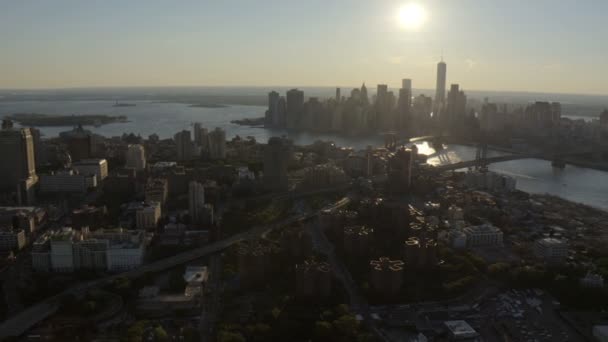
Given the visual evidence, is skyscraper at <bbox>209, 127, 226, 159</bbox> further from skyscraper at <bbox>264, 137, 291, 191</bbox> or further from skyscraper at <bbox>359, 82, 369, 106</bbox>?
skyscraper at <bbox>359, 82, 369, 106</bbox>

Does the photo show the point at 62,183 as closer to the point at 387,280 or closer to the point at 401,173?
the point at 401,173

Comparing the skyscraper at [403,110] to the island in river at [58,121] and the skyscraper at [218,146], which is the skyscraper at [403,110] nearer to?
the skyscraper at [218,146]

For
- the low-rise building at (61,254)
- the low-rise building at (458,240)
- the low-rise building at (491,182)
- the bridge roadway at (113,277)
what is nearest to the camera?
the bridge roadway at (113,277)

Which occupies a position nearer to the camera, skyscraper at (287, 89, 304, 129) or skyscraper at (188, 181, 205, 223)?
skyscraper at (188, 181, 205, 223)

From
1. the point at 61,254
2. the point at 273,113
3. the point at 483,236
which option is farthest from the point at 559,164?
the point at 61,254

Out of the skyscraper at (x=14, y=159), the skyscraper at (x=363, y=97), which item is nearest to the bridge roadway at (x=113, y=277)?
the skyscraper at (x=14, y=159)

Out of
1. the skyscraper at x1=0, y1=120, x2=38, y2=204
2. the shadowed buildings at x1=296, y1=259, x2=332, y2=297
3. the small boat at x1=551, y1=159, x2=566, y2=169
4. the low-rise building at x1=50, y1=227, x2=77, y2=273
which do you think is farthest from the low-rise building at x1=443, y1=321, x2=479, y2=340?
the small boat at x1=551, y1=159, x2=566, y2=169

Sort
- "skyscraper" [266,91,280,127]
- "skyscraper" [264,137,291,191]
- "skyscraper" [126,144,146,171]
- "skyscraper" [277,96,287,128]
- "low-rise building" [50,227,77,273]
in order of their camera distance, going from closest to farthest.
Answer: "low-rise building" [50,227,77,273], "skyscraper" [264,137,291,191], "skyscraper" [126,144,146,171], "skyscraper" [277,96,287,128], "skyscraper" [266,91,280,127]

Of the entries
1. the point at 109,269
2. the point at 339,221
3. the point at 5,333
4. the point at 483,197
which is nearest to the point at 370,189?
the point at 483,197
